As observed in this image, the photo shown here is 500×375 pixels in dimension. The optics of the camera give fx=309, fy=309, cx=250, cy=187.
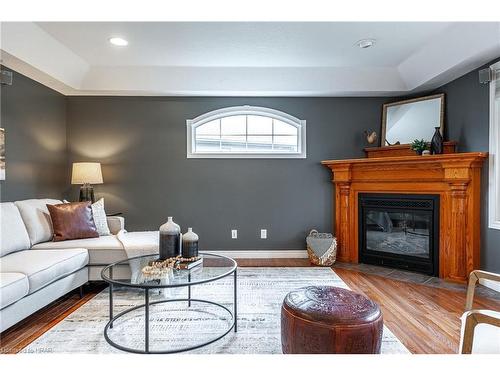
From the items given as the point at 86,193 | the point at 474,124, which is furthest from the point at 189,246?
the point at 474,124

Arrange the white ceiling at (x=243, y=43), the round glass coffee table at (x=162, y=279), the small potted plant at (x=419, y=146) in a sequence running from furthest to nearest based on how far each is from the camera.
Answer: the small potted plant at (x=419, y=146)
the white ceiling at (x=243, y=43)
the round glass coffee table at (x=162, y=279)

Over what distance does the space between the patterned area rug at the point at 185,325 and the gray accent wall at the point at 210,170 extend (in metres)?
1.25

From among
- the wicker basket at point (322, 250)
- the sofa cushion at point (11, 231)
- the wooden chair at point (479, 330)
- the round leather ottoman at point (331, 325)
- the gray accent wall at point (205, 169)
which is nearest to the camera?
the wooden chair at point (479, 330)

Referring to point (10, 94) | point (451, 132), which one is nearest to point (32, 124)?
point (10, 94)

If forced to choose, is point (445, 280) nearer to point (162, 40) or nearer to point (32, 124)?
point (162, 40)

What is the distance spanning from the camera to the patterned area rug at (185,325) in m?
1.98

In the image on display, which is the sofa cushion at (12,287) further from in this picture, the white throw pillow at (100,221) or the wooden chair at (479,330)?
the wooden chair at (479,330)

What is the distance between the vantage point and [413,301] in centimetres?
279

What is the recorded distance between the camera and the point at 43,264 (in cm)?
235

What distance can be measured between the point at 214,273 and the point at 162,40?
2.40 m

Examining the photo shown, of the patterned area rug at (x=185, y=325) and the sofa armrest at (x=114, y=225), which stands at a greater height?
the sofa armrest at (x=114, y=225)

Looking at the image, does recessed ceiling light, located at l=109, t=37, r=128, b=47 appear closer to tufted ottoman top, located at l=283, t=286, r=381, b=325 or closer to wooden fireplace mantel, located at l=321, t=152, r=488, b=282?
wooden fireplace mantel, located at l=321, t=152, r=488, b=282

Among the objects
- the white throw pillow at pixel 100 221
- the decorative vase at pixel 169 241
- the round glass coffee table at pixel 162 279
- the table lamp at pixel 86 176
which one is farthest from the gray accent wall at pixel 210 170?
the decorative vase at pixel 169 241

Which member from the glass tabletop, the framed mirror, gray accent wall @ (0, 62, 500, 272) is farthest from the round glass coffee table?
the framed mirror
